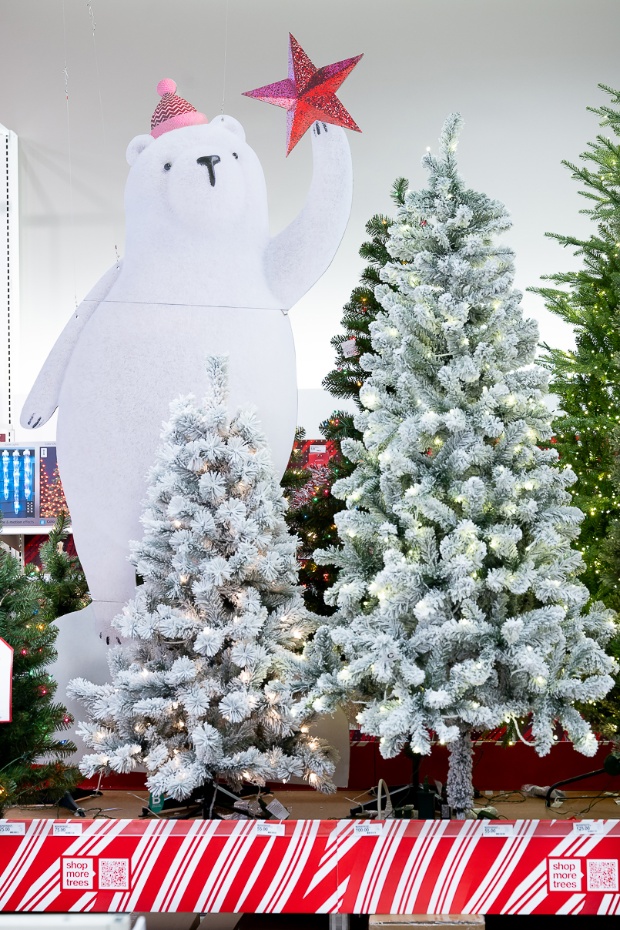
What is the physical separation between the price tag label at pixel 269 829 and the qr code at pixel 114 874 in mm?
520

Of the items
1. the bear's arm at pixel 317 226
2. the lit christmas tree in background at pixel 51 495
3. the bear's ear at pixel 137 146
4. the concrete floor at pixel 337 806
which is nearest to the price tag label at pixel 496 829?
the concrete floor at pixel 337 806

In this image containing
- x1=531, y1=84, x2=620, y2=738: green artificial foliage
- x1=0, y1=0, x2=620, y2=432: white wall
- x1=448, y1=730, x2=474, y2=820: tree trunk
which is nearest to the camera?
x1=448, y1=730, x2=474, y2=820: tree trunk

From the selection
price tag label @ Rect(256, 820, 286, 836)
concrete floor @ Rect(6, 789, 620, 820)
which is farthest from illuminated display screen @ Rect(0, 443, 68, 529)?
price tag label @ Rect(256, 820, 286, 836)

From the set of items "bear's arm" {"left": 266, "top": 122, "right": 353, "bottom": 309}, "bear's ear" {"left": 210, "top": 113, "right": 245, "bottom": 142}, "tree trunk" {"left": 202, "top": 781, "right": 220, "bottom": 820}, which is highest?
"bear's ear" {"left": 210, "top": 113, "right": 245, "bottom": 142}

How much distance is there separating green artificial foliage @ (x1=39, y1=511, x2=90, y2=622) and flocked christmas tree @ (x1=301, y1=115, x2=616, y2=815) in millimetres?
2164

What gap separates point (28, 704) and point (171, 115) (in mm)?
3158

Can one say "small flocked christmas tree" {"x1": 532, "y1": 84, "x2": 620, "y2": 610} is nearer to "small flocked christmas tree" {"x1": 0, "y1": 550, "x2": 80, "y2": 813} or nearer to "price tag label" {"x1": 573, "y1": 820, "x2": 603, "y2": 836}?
"price tag label" {"x1": 573, "y1": 820, "x2": 603, "y2": 836}

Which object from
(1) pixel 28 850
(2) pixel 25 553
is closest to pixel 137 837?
(1) pixel 28 850

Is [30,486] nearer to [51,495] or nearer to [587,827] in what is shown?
[51,495]

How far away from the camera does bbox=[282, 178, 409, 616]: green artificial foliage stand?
5.00m

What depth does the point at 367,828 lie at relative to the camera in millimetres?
3553

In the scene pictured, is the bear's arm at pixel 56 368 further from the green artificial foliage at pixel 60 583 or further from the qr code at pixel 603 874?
the qr code at pixel 603 874

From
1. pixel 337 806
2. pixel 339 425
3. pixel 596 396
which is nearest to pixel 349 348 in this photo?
pixel 339 425

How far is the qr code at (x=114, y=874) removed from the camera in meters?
3.57
